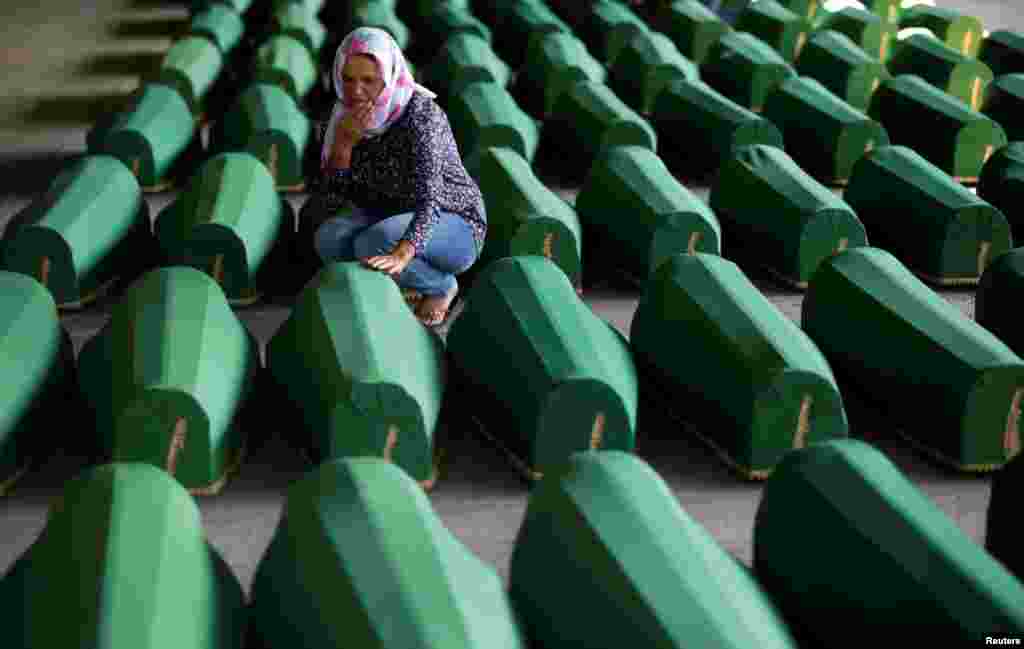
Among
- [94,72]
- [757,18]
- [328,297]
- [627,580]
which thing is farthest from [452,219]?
[94,72]

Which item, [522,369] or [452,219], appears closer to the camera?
[522,369]

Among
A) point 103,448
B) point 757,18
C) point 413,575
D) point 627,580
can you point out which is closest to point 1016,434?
point 627,580

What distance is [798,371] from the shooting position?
3064 mm

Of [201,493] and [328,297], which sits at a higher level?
[328,297]

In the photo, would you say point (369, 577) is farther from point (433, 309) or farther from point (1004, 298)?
point (1004, 298)

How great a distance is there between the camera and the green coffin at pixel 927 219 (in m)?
4.18

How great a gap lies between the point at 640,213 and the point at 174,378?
5.58 feet

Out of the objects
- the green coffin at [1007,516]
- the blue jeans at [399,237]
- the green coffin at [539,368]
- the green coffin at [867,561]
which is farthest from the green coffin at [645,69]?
the green coffin at [867,561]

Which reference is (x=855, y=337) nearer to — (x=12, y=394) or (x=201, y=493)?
(x=201, y=493)

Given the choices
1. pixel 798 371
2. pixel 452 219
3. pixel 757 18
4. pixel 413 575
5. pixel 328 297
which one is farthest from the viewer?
pixel 757 18

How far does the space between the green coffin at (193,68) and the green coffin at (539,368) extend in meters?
2.60

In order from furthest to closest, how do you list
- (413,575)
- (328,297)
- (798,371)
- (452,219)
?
(452,219) → (328,297) → (798,371) → (413,575)

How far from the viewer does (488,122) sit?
4984 mm

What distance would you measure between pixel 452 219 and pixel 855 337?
46.5 inches
